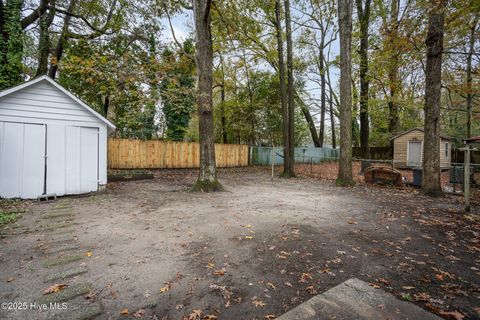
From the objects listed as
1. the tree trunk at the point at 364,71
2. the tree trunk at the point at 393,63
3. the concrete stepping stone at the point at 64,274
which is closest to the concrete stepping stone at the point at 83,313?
the concrete stepping stone at the point at 64,274

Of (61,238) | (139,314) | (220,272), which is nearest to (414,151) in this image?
(220,272)

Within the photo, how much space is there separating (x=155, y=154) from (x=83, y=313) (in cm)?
1442

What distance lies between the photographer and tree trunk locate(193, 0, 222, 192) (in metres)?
8.23

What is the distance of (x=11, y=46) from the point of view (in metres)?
8.78

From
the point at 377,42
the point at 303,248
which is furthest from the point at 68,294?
the point at 377,42

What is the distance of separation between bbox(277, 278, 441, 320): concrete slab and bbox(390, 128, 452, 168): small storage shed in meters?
16.8

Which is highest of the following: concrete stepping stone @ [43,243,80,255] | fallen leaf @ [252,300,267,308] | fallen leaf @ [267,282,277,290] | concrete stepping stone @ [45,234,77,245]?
concrete stepping stone @ [45,234,77,245]

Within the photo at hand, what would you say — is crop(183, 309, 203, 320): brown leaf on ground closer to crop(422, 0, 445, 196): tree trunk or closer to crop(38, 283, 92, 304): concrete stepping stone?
crop(38, 283, 92, 304): concrete stepping stone

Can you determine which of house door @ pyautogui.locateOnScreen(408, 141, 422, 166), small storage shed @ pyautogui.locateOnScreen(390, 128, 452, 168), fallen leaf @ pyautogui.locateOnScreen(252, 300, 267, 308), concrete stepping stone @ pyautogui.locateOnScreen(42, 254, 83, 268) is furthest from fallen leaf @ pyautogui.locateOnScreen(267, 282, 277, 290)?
house door @ pyautogui.locateOnScreen(408, 141, 422, 166)

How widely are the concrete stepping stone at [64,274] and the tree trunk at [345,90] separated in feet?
31.8

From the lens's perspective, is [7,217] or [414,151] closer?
[7,217]

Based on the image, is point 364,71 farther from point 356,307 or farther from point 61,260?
point 61,260

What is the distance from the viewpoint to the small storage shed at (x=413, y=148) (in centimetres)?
1634

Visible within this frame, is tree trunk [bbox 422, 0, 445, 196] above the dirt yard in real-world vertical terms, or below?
above
